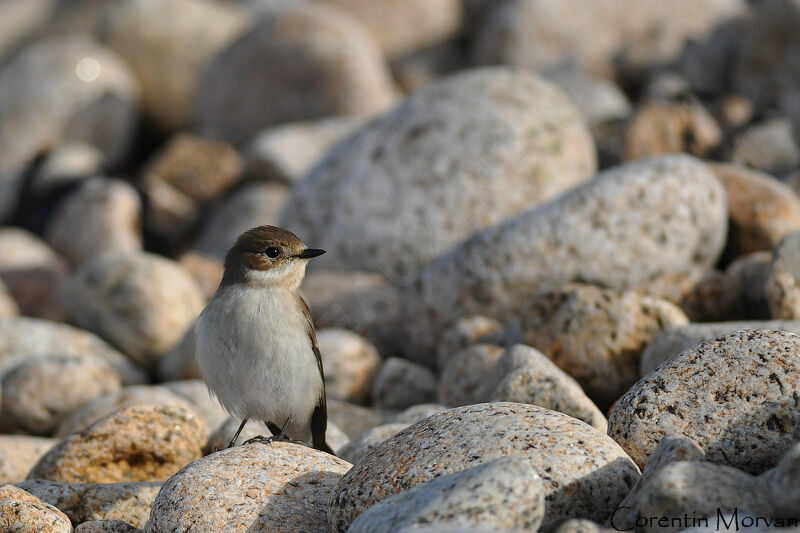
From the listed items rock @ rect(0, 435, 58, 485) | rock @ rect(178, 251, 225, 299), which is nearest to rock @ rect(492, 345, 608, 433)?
rock @ rect(0, 435, 58, 485)

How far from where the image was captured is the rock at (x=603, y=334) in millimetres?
6918

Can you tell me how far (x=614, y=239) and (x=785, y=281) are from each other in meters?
1.56

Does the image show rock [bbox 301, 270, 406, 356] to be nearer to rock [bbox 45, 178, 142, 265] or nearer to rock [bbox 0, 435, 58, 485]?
rock [bbox 0, 435, 58, 485]

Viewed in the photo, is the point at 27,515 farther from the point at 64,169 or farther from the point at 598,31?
the point at 598,31

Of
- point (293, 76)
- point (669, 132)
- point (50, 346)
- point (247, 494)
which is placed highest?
point (293, 76)

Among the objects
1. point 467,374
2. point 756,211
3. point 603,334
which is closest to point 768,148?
point 756,211

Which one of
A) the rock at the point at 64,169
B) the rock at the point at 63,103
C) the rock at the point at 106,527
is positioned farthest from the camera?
the rock at the point at 63,103

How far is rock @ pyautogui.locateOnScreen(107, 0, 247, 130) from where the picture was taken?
1819 centimetres

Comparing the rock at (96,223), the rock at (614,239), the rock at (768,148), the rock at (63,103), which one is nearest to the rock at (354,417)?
the rock at (614,239)

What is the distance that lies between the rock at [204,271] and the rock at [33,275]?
4.64 feet

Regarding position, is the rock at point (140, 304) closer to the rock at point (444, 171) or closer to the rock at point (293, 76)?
the rock at point (444, 171)

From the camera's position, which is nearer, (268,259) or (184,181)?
(268,259)

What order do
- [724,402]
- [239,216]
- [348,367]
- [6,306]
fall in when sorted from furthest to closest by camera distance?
[239,216]
[6,306]
[348,367]
[724,402]

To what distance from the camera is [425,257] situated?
10.3 m
